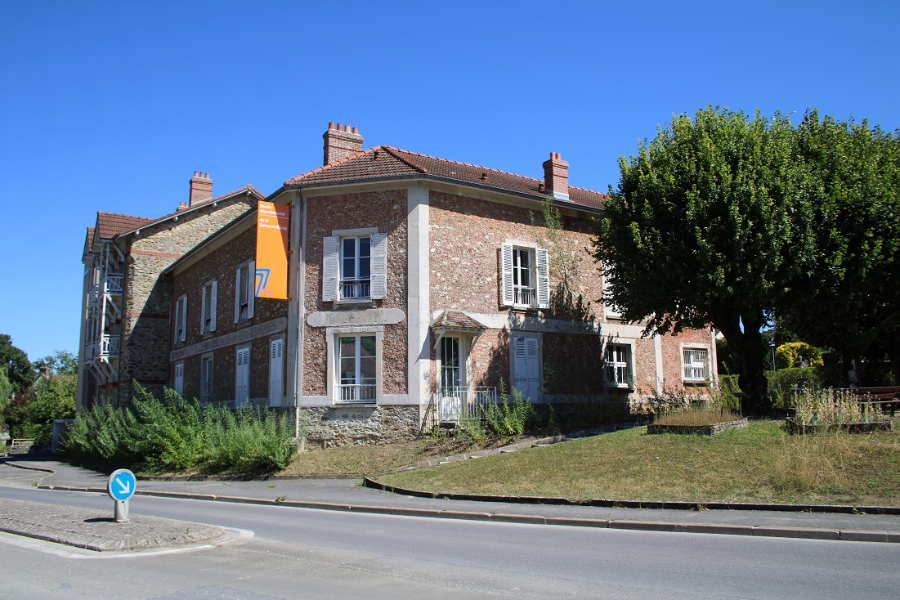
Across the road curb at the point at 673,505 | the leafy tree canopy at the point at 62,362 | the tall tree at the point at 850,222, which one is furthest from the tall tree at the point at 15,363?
the tall tree at the point at 850,222

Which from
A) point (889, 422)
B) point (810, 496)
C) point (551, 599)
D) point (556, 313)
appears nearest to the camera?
point (551, 599)

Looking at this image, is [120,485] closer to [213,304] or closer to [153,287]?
[213,304]

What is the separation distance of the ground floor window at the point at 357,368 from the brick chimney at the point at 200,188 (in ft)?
65.5

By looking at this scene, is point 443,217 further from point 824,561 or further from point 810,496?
point 824,561

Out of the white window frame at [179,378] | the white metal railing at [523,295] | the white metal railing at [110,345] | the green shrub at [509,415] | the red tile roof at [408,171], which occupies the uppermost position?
the red tile roof at [408,171]

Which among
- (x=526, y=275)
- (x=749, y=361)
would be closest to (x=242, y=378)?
(x=526, y=275)

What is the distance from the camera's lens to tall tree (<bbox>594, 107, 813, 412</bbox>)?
16797 millimetres

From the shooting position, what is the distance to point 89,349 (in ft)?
121

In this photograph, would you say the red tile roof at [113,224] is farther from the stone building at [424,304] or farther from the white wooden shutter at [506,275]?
the white wooden shutter at [506,275]

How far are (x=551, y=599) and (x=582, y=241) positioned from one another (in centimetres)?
1905

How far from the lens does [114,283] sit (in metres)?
34.9

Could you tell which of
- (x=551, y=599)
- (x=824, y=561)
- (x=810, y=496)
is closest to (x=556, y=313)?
(x=810, y=496)

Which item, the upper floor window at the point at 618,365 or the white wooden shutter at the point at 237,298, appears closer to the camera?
the upper floor window at the point at 618,365

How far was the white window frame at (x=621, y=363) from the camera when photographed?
2367 cm
